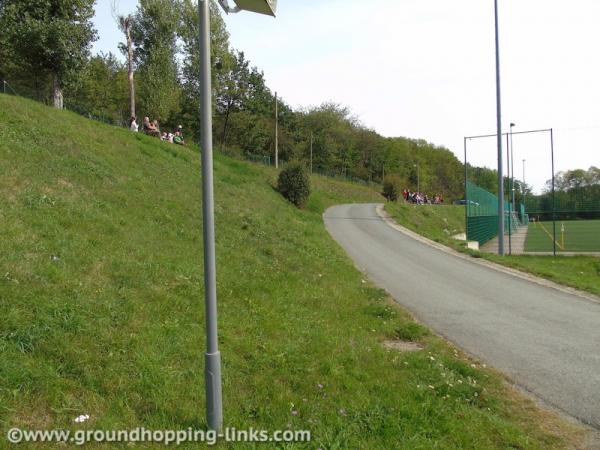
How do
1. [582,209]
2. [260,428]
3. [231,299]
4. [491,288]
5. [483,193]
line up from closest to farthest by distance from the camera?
1. [260,428]
2. [231,299]
3. [491,288]
4. [582,209]
5. [483,193]

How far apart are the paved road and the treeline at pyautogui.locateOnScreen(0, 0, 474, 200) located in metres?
7.50

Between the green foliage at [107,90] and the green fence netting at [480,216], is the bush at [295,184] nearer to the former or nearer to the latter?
the green fence netting at [480,216]

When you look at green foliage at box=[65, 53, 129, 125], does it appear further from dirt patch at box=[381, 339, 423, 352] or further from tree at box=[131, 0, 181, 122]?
dirt patch at box=[381, 339, 423, 352]

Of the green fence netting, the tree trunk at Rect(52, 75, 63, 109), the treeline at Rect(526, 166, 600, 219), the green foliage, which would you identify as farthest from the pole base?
the green foliage

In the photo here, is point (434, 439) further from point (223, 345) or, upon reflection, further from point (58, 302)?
point (58, 302)

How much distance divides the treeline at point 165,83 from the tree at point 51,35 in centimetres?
4

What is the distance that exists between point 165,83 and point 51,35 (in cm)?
1459

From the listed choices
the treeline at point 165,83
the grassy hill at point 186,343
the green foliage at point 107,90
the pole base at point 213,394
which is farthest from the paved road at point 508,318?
the green foliage at point 107,90

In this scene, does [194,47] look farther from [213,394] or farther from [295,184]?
[213,394]

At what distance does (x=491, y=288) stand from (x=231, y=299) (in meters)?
6.53

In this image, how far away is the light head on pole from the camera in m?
3.38

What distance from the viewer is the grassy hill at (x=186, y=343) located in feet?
11.5

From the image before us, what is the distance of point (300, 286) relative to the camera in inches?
313

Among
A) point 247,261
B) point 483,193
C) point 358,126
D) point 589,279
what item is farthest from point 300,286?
point 358,126
